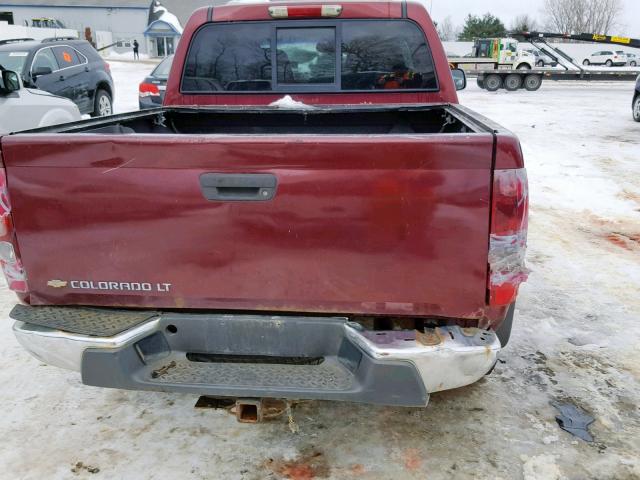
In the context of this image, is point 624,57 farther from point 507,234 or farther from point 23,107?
point 507,234

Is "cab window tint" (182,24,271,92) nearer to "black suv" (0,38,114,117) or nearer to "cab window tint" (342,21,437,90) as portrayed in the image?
"cab window tint" (342,21,437,90)

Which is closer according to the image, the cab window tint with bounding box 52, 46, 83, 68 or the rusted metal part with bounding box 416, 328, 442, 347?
the rusted metal part with bounding box 416, 328, 442, 347

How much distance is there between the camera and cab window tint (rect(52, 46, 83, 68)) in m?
11.4

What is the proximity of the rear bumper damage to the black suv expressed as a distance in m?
8.97

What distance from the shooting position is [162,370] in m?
2.42

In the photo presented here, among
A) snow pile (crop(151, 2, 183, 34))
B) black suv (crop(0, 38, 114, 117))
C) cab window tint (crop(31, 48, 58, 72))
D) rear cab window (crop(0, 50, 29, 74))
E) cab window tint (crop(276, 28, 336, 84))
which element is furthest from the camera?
snow pile (crop(151, 2, 183, 34))

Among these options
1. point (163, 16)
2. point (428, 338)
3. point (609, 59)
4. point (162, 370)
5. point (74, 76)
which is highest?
point (163, 16)

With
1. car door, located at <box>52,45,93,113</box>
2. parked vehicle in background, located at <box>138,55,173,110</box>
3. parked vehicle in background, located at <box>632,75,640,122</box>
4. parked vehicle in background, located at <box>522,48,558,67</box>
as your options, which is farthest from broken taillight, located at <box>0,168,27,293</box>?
parked vehicle in background, located at <box>522,48,558,67</box>

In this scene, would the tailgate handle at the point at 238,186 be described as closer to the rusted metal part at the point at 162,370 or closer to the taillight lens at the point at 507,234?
the rusted metal part at the point at 162,370

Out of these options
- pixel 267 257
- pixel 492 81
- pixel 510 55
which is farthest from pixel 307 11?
pixel 510 55

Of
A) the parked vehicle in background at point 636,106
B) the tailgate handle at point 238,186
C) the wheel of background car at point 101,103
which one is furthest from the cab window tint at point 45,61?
the parked vehicle in background at point 636,106

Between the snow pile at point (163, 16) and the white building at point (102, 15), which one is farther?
the white building at point (102, 15)

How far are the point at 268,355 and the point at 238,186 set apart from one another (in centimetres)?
74

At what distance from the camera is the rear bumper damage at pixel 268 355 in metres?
2.26
